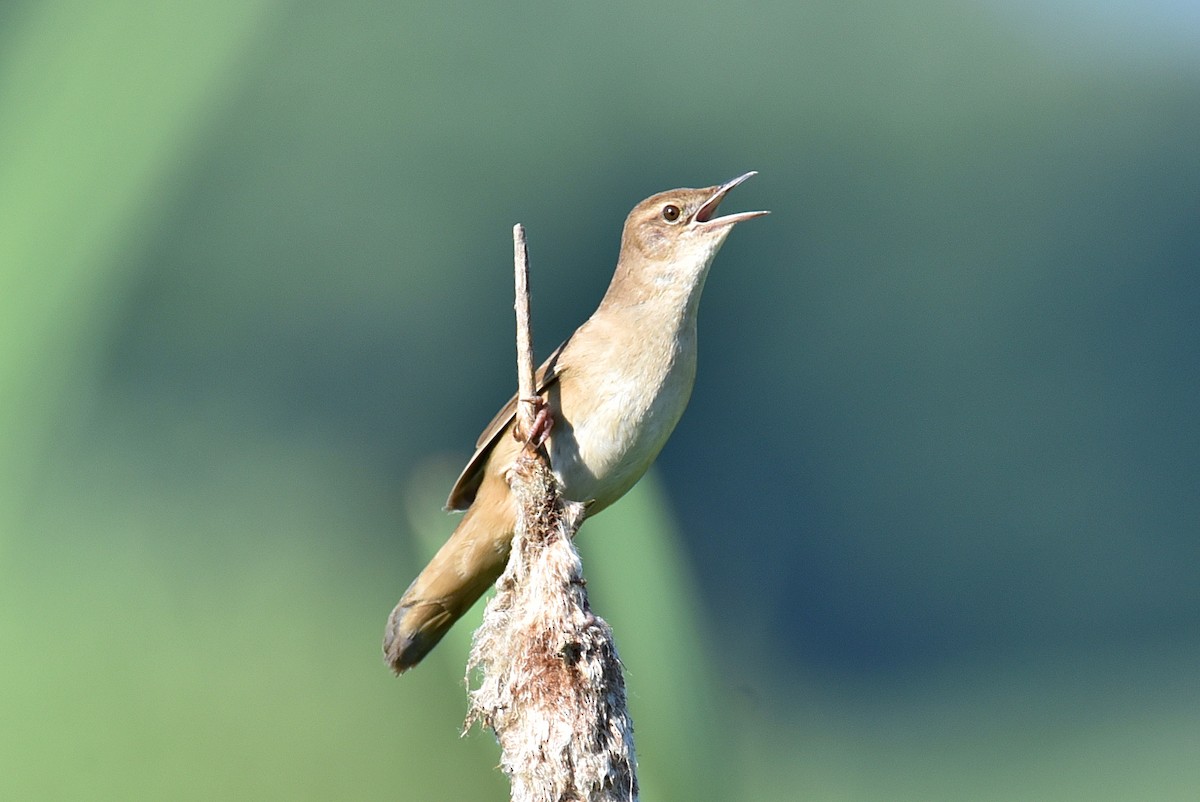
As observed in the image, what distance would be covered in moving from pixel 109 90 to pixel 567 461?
131 cm

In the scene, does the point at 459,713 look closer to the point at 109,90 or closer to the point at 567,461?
the point at 567,461

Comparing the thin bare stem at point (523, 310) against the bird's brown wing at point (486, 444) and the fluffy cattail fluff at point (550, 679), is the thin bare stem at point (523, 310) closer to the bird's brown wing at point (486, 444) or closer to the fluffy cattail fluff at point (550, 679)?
the fluffy cattail fluff at point (550, 679)

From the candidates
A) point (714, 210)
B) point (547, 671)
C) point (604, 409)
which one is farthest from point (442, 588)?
point (714, 210)

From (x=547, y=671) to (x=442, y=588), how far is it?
80 cm

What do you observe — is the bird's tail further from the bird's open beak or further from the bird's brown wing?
the bird's open beak

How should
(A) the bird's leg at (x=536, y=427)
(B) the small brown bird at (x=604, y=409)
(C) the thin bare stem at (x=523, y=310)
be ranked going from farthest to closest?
1. (B) the small brown bird at (x=604, y=409)
2. (A) the bird's leg at (x=536, y=427)
3. (C) the thin bare stem at (x=523, y=310)

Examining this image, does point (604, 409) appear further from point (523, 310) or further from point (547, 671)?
point (547, 671)

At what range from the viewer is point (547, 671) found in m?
1.35

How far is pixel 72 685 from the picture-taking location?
216cm

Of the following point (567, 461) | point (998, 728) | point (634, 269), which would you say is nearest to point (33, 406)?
point (567, 461)

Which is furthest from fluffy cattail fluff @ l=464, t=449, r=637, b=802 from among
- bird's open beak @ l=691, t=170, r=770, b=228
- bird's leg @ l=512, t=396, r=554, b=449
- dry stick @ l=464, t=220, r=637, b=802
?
bird's open beak @ l=691, t=170, r=770, b=228

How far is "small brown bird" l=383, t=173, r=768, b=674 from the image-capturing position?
2.03 meters

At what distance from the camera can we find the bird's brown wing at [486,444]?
6.80 feet

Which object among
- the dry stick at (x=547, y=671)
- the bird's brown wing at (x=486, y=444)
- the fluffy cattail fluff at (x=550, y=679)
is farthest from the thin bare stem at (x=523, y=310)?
the bird's brown wing at (x=486, y=444)
